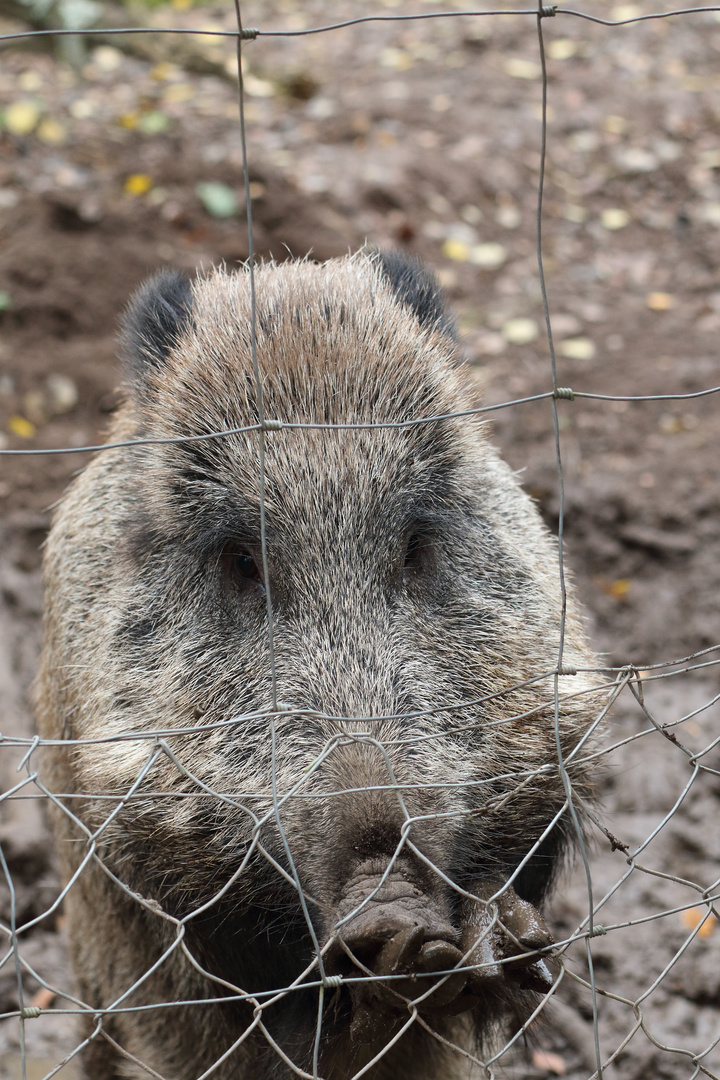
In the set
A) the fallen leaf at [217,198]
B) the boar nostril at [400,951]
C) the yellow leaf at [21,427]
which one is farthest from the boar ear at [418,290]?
the fallen leaf at [217,198]

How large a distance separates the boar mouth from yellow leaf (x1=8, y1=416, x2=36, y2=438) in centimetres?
434

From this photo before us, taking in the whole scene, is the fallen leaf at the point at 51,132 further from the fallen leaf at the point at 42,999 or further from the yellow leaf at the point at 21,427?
the fallen leaf at the point at 42,999

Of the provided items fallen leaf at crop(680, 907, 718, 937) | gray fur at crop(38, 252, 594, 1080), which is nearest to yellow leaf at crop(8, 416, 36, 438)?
gray fur at crop(38, 252, 594, 1080)

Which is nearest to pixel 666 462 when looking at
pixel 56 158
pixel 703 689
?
pixel 703 689

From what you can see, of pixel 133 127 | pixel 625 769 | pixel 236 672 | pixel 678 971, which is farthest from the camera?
pixel 133 127

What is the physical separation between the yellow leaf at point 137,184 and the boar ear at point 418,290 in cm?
433

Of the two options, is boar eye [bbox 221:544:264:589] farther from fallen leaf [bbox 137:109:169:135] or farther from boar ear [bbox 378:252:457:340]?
fallen leaf [bbox 137:109:169:135]

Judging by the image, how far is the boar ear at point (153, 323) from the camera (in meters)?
3.19

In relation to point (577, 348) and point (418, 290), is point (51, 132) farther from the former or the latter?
point (418, 290)

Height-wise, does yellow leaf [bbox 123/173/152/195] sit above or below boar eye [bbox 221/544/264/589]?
above

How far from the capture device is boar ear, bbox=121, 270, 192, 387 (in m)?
3.19

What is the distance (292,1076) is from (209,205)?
5827mm

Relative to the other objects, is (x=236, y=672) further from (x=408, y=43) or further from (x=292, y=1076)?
(x=408, y=43)

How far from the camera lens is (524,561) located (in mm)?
3146
